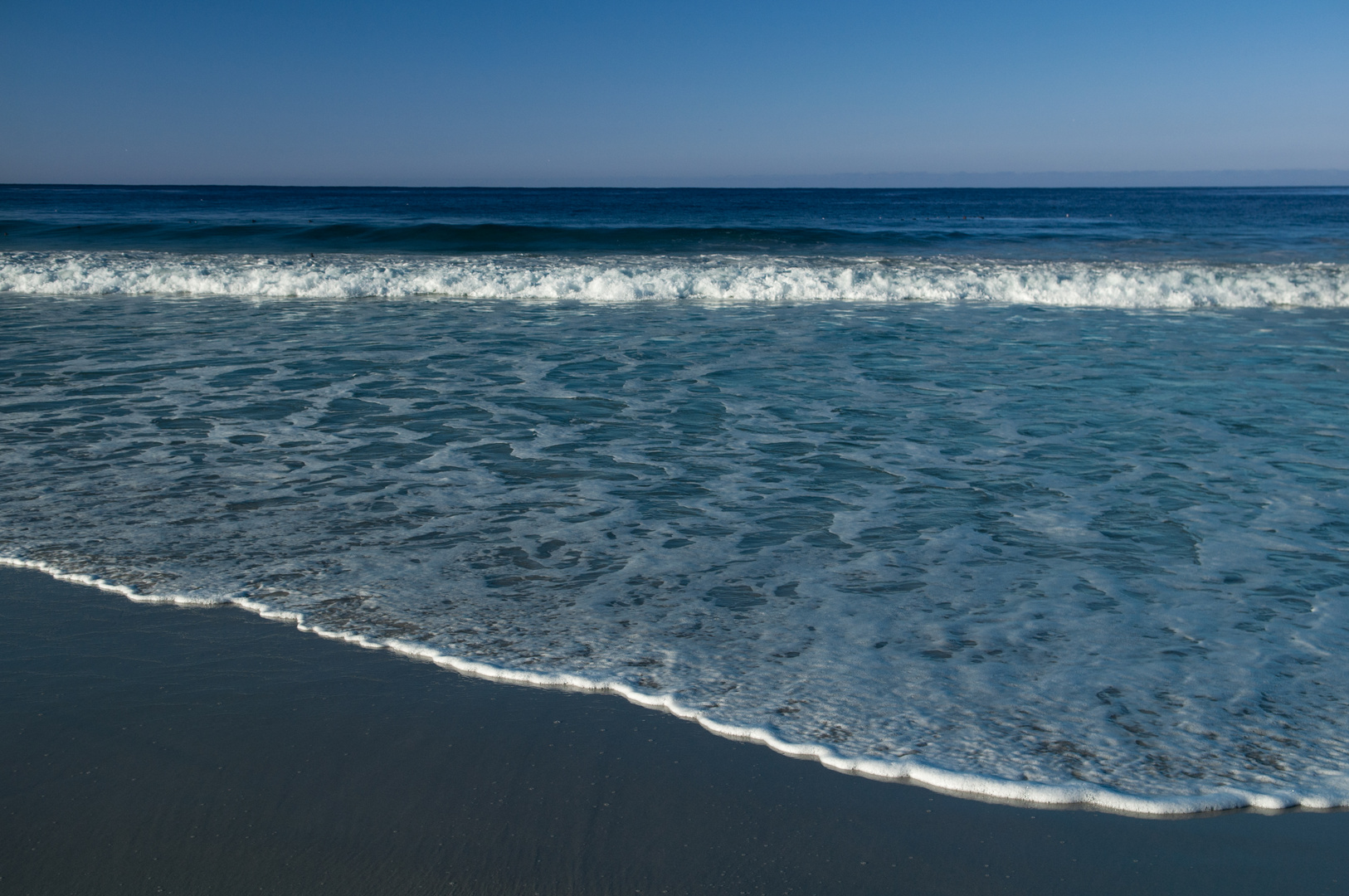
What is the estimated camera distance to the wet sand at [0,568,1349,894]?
221 cm

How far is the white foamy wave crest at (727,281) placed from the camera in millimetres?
15219

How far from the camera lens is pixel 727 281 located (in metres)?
16.2

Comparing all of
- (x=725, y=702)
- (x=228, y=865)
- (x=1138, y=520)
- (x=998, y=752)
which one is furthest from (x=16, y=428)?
(x=1138, y=520)

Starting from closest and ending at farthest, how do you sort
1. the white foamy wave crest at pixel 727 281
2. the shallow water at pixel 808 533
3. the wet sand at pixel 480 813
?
the wet sand at pixel 480 813, the shallow water at pixel 808 533, the white foamy wave crest at pixel 727 281

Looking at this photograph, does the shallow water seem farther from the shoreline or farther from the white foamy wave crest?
the white foamy wave crest

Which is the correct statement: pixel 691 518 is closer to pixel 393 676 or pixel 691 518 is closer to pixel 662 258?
pixel 393 676

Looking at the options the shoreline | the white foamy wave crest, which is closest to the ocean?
the shoreline

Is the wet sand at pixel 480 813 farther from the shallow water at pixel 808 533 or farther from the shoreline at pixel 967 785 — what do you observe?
the shallow water at pixel 808 533

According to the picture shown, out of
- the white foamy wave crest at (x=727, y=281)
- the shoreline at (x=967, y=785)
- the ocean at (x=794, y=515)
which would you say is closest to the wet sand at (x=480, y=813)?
the shoreline at (x=967, y=785)

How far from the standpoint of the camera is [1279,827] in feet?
7.79

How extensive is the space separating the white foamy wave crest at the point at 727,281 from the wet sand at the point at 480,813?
12.6 metres

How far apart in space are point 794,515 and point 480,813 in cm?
262

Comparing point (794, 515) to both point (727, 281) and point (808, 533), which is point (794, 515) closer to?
point (808, 533)

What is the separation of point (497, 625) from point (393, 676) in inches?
17.9
